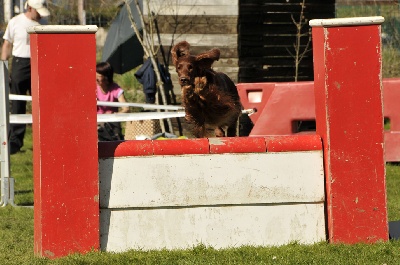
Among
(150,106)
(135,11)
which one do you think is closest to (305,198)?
(150,106)

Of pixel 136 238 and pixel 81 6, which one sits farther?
pixel 81 6

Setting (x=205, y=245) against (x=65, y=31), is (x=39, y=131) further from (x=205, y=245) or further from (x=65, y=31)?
(x=205, y=245)

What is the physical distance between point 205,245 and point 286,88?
16.6ft

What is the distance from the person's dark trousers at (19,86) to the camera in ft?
38.4

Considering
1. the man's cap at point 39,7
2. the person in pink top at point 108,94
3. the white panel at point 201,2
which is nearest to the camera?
the person in pink top at point 108,94

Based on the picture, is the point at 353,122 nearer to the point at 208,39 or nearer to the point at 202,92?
the point at 202,92

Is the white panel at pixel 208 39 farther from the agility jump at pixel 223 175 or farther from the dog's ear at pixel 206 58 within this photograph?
the agility jump at pixel 223 175

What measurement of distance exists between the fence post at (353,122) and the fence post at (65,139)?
1.38 metres

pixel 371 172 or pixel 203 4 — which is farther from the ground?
pixel 203 4

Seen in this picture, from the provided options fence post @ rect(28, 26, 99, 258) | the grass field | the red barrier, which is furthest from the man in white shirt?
fence post @ rect(28, 26, 99, 258)

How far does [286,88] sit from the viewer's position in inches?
409

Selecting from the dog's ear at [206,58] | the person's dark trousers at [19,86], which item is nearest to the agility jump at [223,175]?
the dog's ear at [206,58]

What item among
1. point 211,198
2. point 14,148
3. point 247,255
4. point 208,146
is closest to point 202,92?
point 208,146

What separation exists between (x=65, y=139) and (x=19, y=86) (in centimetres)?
676
